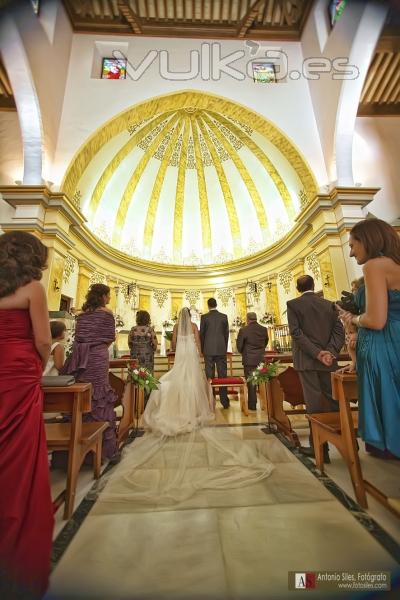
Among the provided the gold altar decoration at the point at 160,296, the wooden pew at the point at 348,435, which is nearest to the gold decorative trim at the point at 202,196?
the gold altar decoration at the point at 160,296

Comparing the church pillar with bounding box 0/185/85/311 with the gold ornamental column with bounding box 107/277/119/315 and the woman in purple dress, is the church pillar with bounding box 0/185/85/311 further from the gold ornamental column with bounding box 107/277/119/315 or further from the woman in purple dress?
the woman in purple dress

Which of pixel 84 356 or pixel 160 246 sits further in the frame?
pixel 160 246

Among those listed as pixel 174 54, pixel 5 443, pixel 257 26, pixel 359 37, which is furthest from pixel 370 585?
pixel 257 26

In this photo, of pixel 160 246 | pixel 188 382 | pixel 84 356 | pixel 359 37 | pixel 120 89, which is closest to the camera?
pixel 84 356

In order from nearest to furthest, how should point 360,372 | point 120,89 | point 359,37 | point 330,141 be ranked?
point 360,372 → point 359,37 → point 330,141 → point 120,89

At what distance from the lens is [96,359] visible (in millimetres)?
2627

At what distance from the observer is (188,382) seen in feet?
12.8

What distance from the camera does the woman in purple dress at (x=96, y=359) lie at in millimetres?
2586

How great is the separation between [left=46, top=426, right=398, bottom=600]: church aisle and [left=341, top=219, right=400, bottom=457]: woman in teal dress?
0.61 metres

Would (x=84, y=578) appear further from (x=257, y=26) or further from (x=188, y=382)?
(x=257, y=26)

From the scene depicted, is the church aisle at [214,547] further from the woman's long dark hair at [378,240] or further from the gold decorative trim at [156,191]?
the gold decorative trim at [156,191]

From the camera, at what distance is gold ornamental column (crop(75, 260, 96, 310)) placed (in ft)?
28.1

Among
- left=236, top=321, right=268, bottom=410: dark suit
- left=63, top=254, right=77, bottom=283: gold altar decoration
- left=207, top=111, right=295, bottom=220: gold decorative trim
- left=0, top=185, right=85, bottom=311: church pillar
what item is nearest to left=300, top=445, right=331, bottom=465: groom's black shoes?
left=236, top=321, right=268, bottom=410: dark suit

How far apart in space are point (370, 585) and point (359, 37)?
9.73 m
